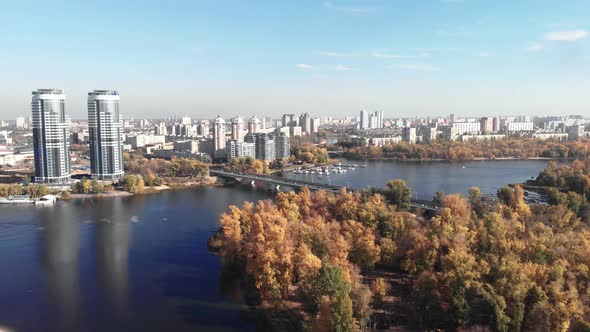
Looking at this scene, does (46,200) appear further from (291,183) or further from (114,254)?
(291,183)

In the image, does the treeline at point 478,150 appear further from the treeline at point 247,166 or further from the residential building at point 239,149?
the treeline at point 247,166

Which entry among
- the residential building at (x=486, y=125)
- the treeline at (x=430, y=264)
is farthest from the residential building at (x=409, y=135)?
the treeline at (x=430, y=264)


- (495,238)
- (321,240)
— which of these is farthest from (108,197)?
(495,238)

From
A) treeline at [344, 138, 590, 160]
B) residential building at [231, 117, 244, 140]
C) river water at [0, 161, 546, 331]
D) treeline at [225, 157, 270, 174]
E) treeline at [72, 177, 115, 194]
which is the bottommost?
river water at [0, 161, 546, 331]

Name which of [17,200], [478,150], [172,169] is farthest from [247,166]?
[478,150]

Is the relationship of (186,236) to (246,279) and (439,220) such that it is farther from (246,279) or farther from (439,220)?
(439,220)

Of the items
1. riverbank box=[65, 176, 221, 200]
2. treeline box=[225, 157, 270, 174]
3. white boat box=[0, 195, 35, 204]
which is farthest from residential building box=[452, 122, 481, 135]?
white boat box=[0, 195, 35, 204]

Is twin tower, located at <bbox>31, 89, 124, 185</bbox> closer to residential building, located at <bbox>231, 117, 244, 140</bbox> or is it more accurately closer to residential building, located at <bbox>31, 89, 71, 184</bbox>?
residential building, located at <bbox>31, 89, 71, 184</bbox>

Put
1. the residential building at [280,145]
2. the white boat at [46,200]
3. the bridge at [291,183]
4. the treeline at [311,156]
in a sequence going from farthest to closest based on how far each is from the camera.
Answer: the residential building at [280,145]
the treeline at [311,156]
the white boat at [46,200]
the bridge at [291,183]
